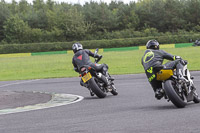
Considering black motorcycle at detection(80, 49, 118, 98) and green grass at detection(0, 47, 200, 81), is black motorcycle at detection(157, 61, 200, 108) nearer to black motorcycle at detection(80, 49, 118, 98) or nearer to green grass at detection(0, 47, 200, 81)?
black motorcycle at detection(80, 49, 118, 98)

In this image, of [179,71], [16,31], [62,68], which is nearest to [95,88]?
[179,71]

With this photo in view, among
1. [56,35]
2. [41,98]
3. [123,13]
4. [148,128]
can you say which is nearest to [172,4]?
[123,13]

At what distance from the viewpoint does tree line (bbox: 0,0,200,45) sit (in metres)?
92.0

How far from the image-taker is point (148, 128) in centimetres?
681

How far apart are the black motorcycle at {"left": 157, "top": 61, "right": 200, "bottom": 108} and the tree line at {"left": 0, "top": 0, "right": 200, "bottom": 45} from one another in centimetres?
7666

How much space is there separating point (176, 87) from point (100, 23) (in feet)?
297

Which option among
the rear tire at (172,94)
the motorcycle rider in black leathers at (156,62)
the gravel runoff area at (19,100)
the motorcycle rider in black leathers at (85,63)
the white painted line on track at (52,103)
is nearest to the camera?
the rear tire at (172,94)

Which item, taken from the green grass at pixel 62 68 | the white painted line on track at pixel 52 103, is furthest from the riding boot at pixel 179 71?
the green grass at pixel 62 68

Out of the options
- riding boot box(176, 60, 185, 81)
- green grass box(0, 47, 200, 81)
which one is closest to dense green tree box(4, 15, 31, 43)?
green grass box(0, 47, 200, 81)

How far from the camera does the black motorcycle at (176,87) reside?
8.72 meters

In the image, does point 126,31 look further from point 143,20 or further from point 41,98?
point 41,98

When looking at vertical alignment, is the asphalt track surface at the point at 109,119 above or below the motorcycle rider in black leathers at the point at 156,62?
below

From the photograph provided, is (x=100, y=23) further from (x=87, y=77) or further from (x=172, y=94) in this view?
(x=172, y=94)

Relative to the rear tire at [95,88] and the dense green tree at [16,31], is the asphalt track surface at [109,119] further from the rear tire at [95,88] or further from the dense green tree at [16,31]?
the dense green tree at [16,31]
